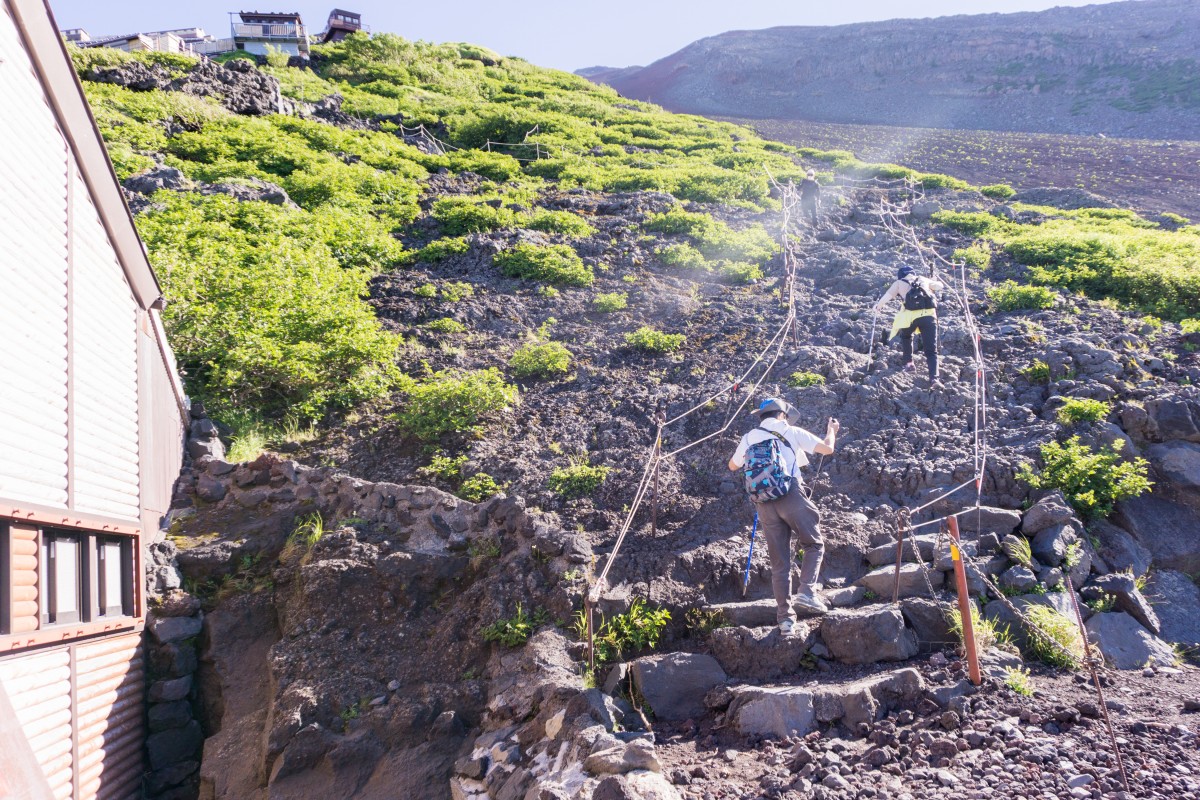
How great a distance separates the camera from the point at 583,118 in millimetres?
31984

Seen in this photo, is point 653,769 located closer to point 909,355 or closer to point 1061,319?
point 909,355

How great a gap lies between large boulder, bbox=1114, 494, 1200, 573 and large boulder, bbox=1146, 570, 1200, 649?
199 millimetres

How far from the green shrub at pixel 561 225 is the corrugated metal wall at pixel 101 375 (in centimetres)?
970

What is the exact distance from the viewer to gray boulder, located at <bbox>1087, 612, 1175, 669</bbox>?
5.73m

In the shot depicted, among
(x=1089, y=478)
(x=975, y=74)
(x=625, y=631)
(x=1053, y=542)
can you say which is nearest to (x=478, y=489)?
(x=625, y=631)

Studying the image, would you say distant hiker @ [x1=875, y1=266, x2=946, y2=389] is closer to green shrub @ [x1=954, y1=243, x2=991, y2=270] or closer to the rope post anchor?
the rope post anchor

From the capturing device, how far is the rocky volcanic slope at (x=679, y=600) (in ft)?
15.2

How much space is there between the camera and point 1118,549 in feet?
23.2

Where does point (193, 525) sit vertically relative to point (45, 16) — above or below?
below

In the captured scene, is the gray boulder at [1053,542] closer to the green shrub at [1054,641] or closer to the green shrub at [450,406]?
the green shrub at [1054,641]

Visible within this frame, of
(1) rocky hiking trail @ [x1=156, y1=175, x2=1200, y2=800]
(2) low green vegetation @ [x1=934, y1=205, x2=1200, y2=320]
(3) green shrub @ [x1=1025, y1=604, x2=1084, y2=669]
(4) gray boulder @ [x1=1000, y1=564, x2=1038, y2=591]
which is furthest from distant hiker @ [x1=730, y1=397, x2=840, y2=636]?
(2) low green vegetation @ [x1=934, y1=205, x2=1200, y2=320]

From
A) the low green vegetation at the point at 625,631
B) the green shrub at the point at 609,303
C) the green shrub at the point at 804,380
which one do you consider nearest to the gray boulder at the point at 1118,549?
the green shrub at the point at 804,380

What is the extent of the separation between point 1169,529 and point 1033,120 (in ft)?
171

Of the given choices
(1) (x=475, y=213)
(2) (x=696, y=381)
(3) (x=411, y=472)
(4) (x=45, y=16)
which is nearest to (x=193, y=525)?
(3) (x=411, y=472)
